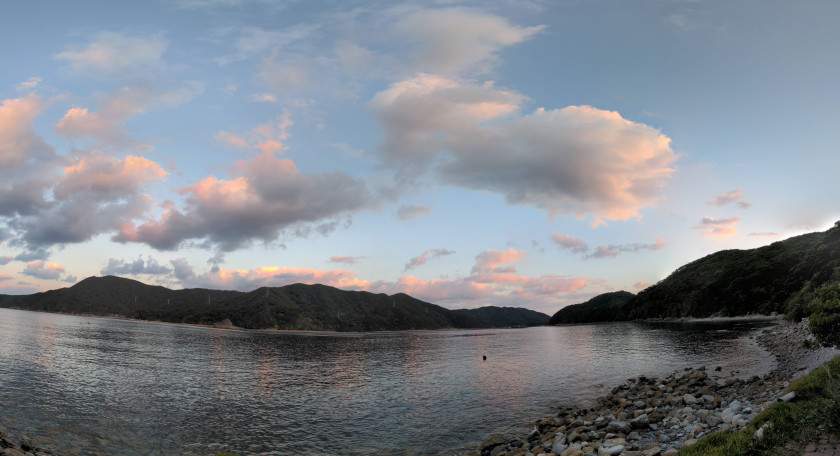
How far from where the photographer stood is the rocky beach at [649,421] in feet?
57.7

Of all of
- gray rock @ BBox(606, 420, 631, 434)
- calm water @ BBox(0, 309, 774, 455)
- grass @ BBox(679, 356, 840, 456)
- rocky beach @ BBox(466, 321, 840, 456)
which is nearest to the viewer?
grass @ BBox(679, 356, 840, 456)

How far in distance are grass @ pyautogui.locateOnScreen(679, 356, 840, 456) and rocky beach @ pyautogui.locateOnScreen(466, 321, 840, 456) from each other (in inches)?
63.9

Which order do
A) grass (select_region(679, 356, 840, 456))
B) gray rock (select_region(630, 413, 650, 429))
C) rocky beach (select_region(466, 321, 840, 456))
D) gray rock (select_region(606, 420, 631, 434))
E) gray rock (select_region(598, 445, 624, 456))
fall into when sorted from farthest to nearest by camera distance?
gray rock (select_region(630, 413, 650, 429)) < gray rock (select_region(606, 420, 631, 434)) < rocky beach (select_region(466, 321, 840, 456)) < gray rock (select_region(598, 445, 624, 456)) < grass (select_region(679, 356, 840, 456))

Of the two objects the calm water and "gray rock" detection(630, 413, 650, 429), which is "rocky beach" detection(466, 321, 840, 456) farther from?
the calm water

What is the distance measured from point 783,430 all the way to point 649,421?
32.4 ft

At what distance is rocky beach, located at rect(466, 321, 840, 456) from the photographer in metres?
17.6

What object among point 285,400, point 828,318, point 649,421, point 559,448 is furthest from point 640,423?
point 285,400

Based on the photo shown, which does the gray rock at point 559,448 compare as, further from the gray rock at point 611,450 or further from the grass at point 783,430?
the grass at point 783,430

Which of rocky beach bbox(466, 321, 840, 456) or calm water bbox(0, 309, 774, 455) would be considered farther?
calm water bbox(0, 309, 774, 455)

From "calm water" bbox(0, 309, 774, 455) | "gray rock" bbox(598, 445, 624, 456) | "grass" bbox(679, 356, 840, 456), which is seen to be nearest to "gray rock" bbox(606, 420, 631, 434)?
"gray rock" bbox(598, 445, 624, 456)

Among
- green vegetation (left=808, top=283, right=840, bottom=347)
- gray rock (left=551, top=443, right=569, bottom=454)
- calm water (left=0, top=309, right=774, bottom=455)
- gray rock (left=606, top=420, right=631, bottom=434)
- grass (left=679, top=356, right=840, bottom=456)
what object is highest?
green vegetation (left=808, top=283, right=840, bottom=347)

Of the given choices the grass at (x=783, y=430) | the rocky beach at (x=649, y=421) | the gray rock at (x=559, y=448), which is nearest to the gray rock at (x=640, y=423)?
the rocky beach at (x=649, y=421)

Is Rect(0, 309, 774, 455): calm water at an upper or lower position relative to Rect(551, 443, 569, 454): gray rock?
lower

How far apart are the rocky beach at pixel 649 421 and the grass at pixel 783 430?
1622mm
